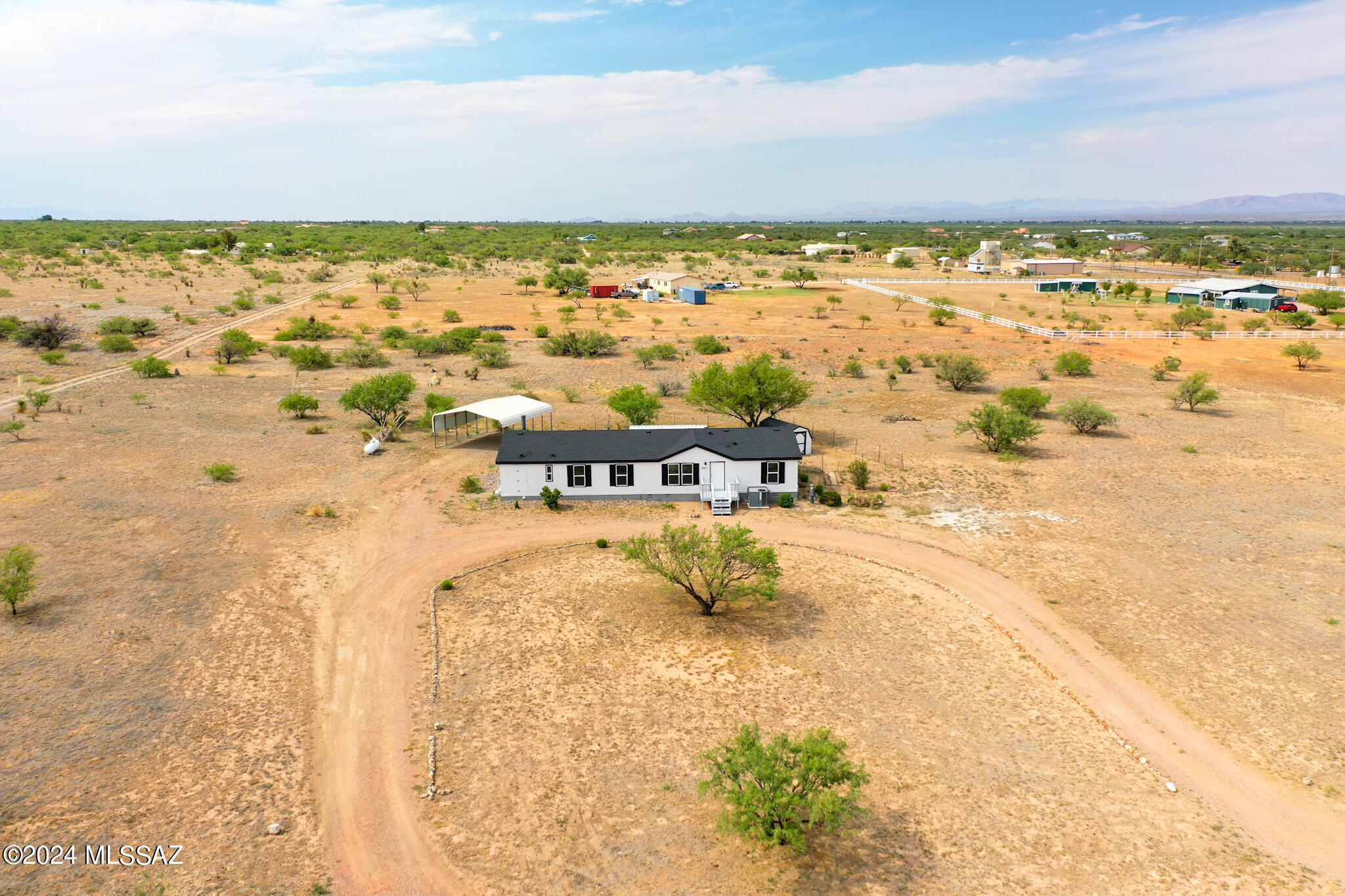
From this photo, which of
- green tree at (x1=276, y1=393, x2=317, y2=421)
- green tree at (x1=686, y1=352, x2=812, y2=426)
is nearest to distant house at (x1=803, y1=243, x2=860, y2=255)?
green tree at (x1=686, y1=352, x2=812, y2=426)

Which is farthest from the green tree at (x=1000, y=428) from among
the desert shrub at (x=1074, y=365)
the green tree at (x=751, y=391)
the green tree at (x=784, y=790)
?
the green tree at (x=784, y=790)

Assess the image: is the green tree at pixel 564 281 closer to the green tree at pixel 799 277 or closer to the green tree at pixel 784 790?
the green tree at pixel 799 277

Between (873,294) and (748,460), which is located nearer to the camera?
(748,460)

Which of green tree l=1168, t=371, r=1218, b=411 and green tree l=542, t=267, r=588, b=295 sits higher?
green tree l=542, t=267, r=588, b=295

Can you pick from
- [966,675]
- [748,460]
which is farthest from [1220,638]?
[748,460]

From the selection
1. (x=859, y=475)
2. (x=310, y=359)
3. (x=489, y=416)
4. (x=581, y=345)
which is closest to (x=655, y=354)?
(x=581, y=345)

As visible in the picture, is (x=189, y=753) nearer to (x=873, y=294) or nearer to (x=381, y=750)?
(x=381, y=750)

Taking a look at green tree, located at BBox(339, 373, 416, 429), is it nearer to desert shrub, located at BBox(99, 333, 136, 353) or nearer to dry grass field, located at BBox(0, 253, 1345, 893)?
dry grass field, located at BBox(0, 253, 1345, 893)
